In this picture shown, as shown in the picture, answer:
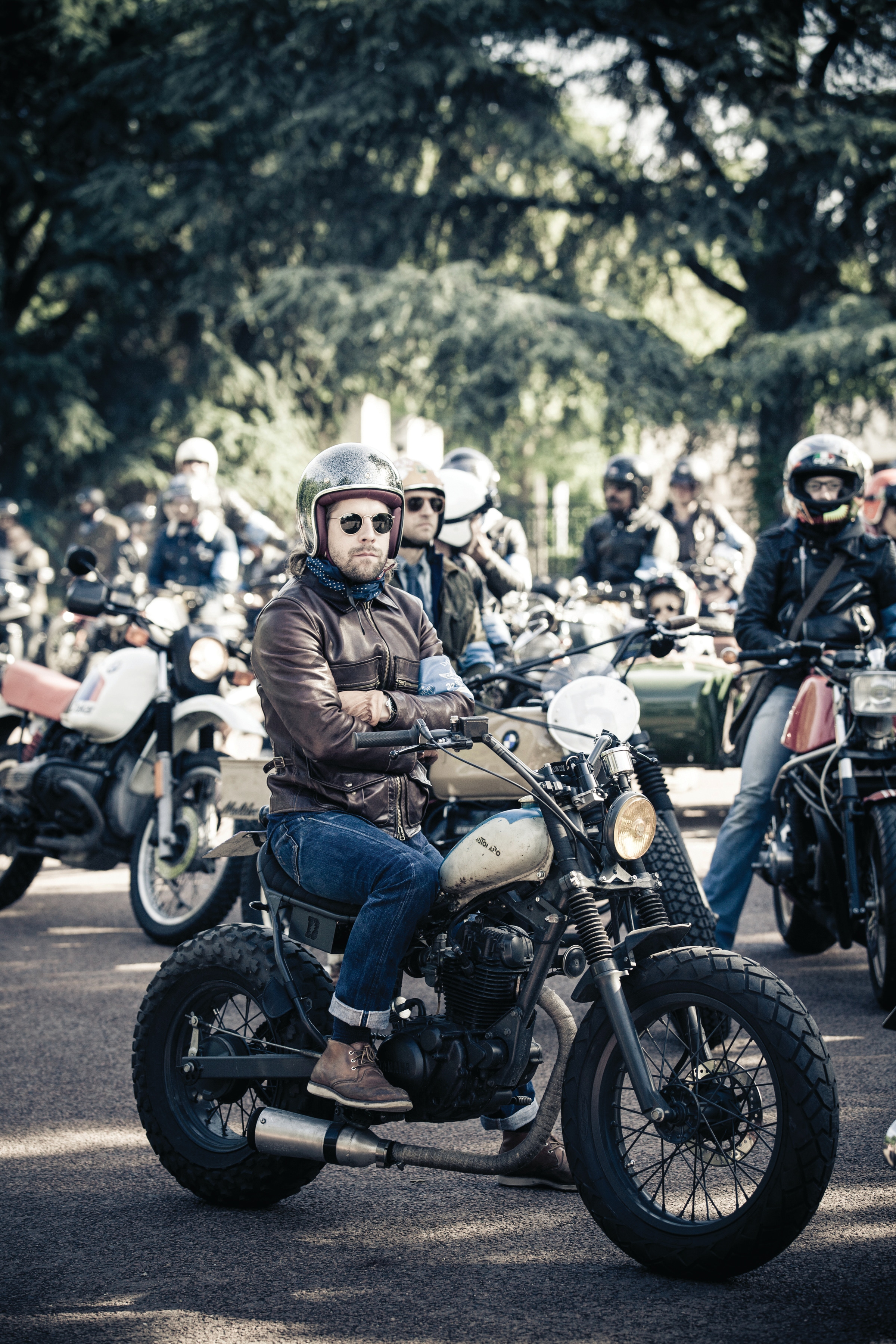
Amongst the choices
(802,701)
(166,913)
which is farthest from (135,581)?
(802,701)

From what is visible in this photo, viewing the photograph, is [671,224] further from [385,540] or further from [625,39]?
[385,540]

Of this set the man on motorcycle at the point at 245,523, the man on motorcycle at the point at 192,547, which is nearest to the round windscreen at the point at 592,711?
the man on motorcycle at the point at 192,547

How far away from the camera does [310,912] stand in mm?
3715

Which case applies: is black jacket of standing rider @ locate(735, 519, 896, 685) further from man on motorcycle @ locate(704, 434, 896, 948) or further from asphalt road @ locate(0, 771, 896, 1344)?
asphalt road @ locate(0, 771, 896, 1344)

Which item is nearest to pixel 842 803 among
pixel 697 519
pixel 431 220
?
pixel 697 519

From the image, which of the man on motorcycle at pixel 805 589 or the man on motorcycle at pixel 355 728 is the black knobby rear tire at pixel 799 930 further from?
the man on motorcycle at pixel 355 728

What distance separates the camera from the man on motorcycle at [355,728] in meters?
3.51

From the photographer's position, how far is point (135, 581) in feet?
40.0

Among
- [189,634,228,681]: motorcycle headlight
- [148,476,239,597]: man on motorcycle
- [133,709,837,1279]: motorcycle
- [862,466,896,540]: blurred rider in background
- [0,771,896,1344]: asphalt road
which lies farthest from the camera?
[862,466,896,540]: blurred rider in background

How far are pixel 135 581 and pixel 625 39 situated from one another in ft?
44.3

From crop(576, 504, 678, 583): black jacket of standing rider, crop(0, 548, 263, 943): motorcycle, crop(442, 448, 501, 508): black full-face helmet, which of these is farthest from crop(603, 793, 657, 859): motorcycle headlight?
crop(576, 504, 678, 583): black jacket of standing rider

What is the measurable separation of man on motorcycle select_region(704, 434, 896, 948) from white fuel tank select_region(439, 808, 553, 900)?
2573mm

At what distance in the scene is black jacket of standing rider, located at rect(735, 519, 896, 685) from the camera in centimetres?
620

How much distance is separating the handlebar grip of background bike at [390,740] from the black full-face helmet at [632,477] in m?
6.62
